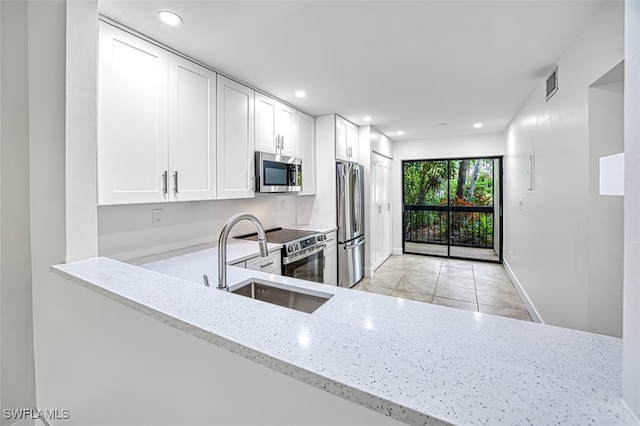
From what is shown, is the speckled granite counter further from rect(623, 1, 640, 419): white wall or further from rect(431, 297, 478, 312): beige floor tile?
rect(431, 297, 478, 312): beige floor tile

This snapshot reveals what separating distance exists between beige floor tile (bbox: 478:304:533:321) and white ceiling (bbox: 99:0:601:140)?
7.84 ft

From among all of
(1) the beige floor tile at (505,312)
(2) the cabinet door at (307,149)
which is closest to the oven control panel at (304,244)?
(2) the cabinet door at (307,149)

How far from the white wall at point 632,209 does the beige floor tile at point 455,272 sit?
176 inches

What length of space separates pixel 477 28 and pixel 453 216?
447 centimetres

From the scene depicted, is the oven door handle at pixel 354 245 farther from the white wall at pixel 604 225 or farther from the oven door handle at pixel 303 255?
the white wall at pixel 604 225

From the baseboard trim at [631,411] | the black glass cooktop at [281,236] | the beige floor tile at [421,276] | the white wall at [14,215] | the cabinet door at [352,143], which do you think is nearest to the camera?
the baseboard trim at [631,411]

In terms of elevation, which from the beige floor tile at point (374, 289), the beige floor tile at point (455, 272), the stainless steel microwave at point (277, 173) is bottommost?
the beige floor tile at point (374, 289)

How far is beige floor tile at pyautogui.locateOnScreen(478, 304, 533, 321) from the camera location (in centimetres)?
313

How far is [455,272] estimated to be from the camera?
473 cm

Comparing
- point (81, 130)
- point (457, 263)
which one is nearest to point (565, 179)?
point (81, 130)

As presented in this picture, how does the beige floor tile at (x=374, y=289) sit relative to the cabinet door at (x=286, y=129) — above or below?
below

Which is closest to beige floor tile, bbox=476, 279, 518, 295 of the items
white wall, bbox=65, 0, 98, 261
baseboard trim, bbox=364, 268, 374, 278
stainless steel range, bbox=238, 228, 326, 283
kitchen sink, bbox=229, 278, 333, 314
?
baseboard trim, bbox=364, 268, 374, 278

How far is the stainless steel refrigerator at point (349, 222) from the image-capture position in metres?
3.85

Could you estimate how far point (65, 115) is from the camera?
4.35 feet
